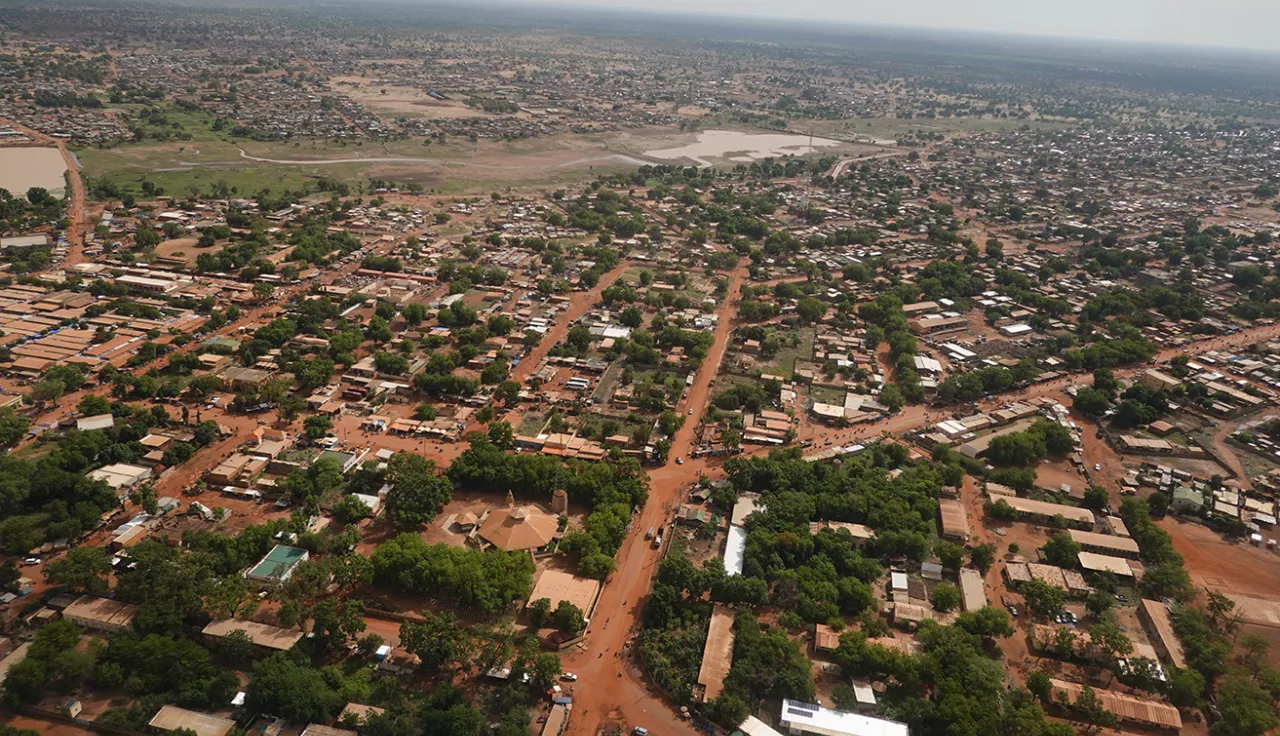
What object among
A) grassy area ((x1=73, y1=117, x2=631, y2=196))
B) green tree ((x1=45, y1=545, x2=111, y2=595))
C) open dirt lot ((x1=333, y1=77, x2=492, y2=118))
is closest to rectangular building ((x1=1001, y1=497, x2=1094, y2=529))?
green tree ((x1=45, y1=545, x2=111, y2=595))

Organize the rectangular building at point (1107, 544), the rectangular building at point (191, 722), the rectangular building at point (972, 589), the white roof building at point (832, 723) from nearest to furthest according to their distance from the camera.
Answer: the rectangular building at point (191, 722) → the white roof building at point (832, 723) → the rectangular building at point (972, 589) → the rectangular building at point (1107, 544)

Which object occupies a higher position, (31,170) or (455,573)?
(31,170)

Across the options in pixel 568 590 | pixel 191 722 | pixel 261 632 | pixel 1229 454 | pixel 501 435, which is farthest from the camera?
pixel 1229 454

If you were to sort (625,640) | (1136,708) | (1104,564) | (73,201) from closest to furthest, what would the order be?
(1136,708)
(625,640)
(1104,564)
(73,201)

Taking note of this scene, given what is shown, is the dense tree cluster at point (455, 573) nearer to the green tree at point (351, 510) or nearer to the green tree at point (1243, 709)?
the green tree at point (351, 510)

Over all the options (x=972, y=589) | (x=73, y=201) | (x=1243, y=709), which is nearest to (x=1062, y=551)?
(x=972, y=589)

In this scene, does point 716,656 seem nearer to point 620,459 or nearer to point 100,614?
point 620,459

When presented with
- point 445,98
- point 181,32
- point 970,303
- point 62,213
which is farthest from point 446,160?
point 181,32

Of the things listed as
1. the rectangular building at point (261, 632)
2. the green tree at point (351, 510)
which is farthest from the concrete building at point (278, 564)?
the green tree at point (351, 510)
